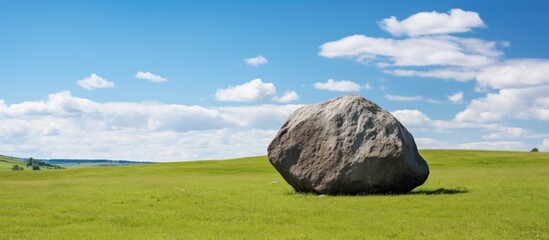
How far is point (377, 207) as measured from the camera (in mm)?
27828

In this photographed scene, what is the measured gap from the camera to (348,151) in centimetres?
3328

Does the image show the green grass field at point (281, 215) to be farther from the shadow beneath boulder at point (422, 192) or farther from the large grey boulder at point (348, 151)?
the large grey boulder at point (348, 151)

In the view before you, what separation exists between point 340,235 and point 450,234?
3.89m

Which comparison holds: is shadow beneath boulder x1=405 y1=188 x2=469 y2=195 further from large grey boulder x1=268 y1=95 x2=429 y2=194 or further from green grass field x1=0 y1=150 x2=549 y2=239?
large grey boulder x1=268 y1=95 x2=429 y2=194

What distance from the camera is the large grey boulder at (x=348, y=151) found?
3328 centimetres

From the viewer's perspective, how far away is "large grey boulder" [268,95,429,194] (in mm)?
33281

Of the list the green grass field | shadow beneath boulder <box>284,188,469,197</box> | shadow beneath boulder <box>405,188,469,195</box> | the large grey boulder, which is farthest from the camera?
shadow beneath boulder <box>405,188,469,195</box>

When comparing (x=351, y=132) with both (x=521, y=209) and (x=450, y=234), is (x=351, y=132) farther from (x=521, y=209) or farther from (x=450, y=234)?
(x=450, y=234)

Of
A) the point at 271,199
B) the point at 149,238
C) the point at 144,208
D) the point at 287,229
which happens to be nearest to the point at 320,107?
the point at 271,199

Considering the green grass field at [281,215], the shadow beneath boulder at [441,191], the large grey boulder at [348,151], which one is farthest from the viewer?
the shadow beneath boulder at [441,191]

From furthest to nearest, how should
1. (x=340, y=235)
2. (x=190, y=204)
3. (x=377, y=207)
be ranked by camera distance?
1. (x=190, y=204)
2. (x=377, y=207)
3. (x=340, y=235)

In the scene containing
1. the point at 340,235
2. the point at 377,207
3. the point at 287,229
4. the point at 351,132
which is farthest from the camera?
the point at 351,132

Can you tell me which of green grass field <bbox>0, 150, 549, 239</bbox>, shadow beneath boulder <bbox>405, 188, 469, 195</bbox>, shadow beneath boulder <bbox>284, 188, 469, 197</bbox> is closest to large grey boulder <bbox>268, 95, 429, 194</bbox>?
shadow beneath boulder <bbox>284, 188, 469, 197</bbox>

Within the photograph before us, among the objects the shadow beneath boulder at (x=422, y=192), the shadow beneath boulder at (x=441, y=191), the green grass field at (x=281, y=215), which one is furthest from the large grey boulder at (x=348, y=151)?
the green grass field at (x=281, y=215)
